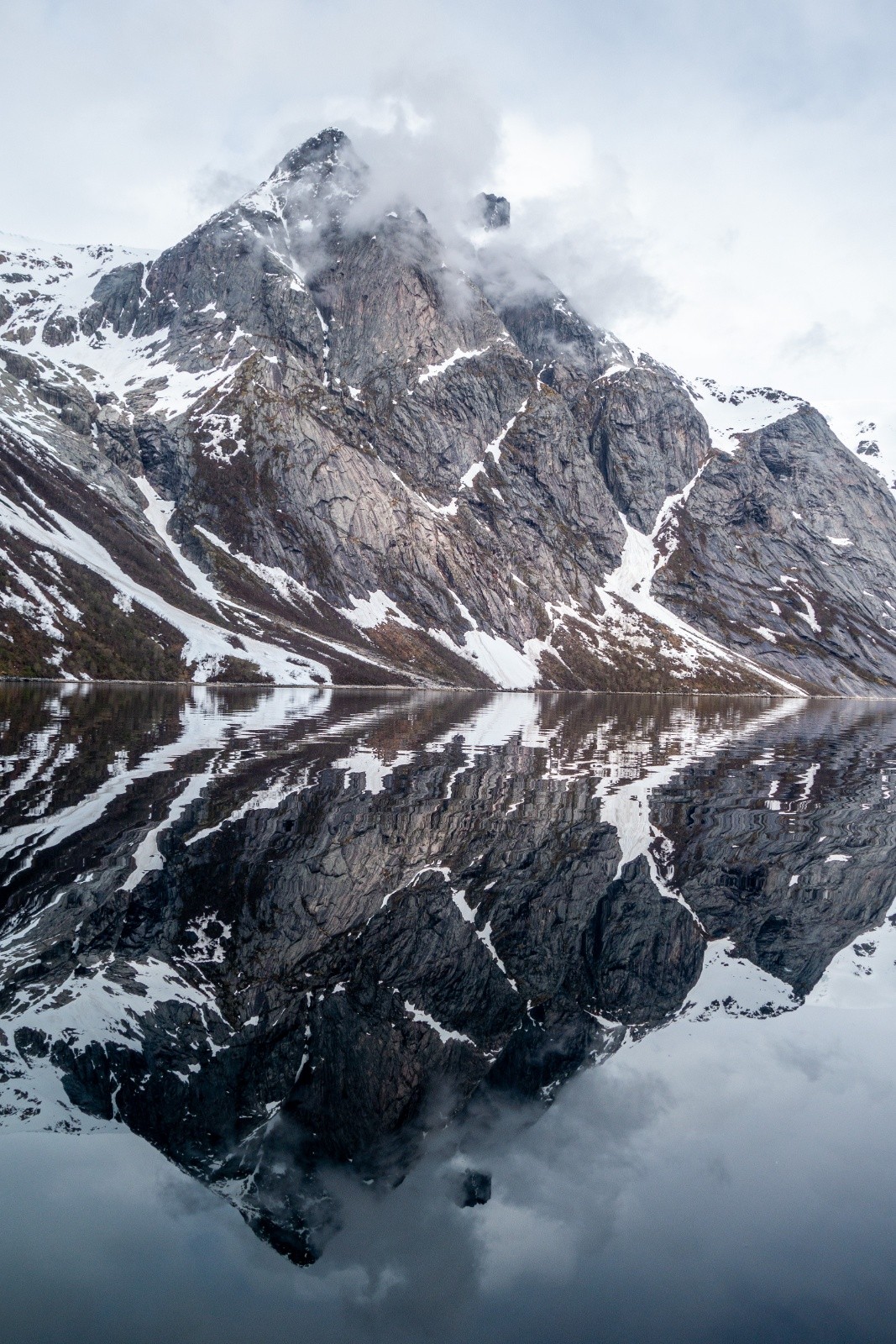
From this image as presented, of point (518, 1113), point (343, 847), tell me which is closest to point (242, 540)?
point (343, 847)

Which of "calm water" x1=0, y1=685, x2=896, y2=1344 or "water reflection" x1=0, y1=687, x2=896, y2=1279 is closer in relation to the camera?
"calm water" x1=0, y1=685, x2=896, y2=1344

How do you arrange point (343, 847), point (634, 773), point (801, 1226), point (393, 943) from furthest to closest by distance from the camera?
point (634, 773) < point (343, 847) < point (393, 943) < point (801, 1226)

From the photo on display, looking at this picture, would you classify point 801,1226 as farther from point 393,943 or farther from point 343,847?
point 343,847

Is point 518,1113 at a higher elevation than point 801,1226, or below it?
below

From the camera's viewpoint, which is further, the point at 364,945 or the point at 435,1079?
the point at 364,945
